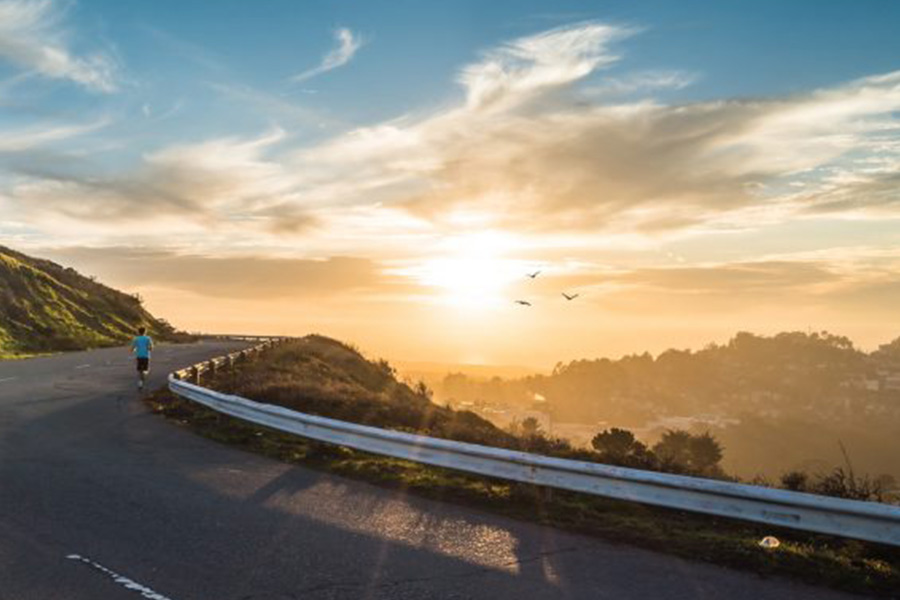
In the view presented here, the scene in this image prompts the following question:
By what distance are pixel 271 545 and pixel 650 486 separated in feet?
13.5

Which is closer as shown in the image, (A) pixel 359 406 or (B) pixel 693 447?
(A) pixel 359 406

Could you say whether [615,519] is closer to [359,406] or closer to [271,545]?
[271,545]

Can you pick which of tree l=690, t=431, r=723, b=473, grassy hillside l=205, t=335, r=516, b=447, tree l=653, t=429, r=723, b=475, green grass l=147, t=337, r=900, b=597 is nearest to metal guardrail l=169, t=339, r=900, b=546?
green grass l=147, t=337, r=900, b=597

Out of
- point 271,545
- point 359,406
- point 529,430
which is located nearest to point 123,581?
point 271,545

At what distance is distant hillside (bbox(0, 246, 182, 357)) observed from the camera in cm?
4200

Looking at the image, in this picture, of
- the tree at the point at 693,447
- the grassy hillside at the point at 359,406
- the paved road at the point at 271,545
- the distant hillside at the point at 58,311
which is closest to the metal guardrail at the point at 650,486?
the paved road at the point at 271,545

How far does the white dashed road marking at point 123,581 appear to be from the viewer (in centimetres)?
580

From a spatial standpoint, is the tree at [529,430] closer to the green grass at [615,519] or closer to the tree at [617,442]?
the tree at [617,442]

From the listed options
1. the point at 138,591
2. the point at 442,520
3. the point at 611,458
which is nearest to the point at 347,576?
the point at 138,591

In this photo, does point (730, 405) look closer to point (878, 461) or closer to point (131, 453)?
point (878, 461)

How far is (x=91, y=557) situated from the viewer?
6.77 meters

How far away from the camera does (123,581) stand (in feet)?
20.1

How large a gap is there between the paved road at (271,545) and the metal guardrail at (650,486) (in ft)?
2.89

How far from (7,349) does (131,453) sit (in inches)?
1213
